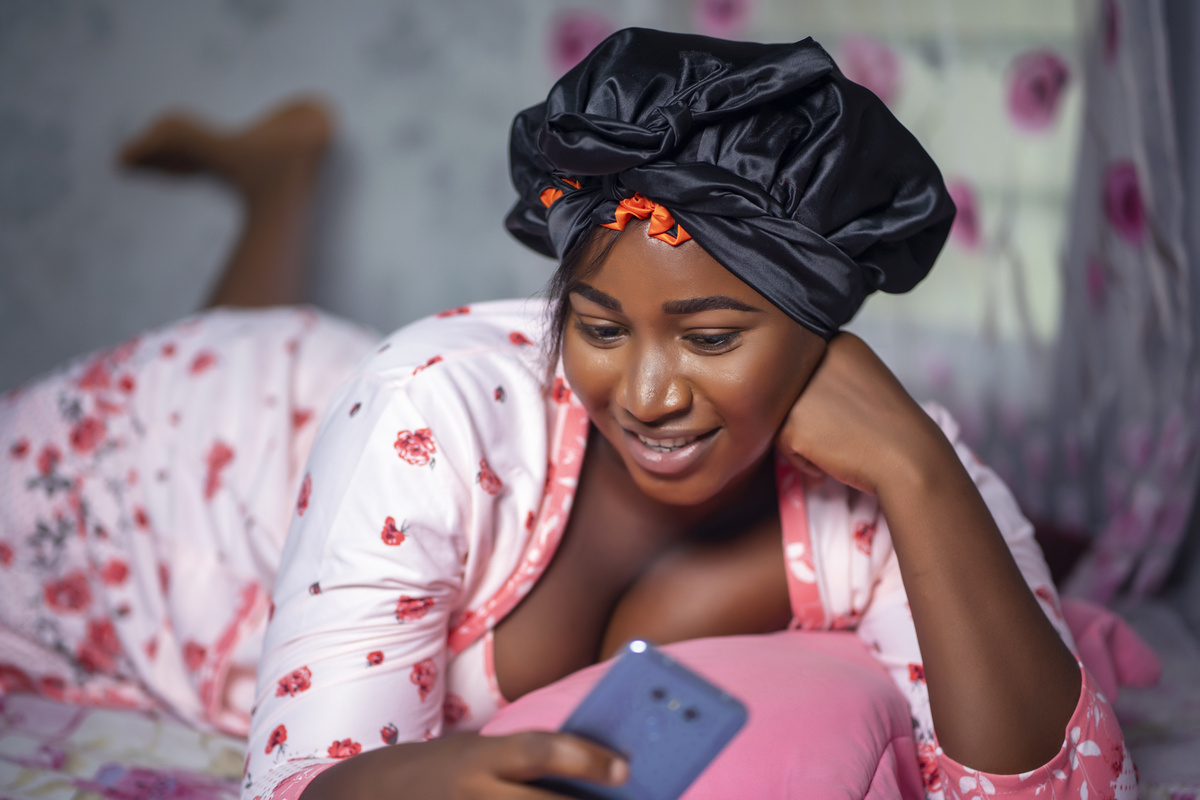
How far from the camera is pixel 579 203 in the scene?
94 centimetres

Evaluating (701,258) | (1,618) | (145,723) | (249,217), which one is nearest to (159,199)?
(249,217)

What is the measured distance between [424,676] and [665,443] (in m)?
0.34

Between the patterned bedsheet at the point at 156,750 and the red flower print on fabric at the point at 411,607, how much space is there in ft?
1.35

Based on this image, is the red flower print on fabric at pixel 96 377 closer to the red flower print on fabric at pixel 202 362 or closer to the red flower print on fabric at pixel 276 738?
the red flower print on fabric at pixel 202 362

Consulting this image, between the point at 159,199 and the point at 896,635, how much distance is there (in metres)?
2.48

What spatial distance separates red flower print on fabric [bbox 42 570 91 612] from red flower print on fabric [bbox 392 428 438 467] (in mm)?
Result: 796

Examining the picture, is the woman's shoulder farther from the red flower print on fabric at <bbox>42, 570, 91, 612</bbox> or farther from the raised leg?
the raised leg

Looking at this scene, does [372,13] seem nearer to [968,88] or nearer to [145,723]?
[968,88]

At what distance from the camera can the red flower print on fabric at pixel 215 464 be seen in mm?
1435

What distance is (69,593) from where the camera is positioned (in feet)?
4.87

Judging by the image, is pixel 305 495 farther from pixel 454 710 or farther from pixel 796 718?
pixel 796 718

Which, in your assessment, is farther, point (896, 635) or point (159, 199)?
point (159, 199)

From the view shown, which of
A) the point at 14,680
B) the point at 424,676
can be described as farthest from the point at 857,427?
the point at 14,680

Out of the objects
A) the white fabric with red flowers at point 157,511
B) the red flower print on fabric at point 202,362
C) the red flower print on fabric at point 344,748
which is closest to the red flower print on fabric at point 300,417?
the white fabric with red flowers at point 157,511
